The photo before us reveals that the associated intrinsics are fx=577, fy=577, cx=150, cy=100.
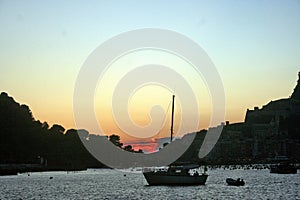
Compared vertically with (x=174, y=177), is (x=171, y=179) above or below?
below

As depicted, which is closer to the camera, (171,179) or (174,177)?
(174,177)

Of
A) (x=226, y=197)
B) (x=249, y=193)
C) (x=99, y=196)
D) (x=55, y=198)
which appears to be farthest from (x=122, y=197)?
(x=249, y=193)

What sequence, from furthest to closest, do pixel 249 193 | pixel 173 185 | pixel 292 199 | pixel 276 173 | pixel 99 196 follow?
pixel 276 173
pixel 173 185
pixel 249 193
pixel 99 196
pixel 292 199

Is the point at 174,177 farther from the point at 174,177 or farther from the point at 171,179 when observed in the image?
the point at 171,179

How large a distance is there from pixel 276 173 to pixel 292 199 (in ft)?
353

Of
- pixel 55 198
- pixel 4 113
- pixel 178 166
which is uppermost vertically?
pixel 4 113

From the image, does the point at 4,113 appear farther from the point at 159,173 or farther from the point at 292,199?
the point at 292,199

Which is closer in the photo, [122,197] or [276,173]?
[122,197]

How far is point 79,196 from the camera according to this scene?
295 feet

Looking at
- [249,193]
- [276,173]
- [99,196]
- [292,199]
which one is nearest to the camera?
[292,199]

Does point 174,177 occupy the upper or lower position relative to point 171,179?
upper

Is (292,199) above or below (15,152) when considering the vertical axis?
below

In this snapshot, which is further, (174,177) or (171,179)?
(171,179)

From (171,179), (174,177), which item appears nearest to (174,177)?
(174,177)
